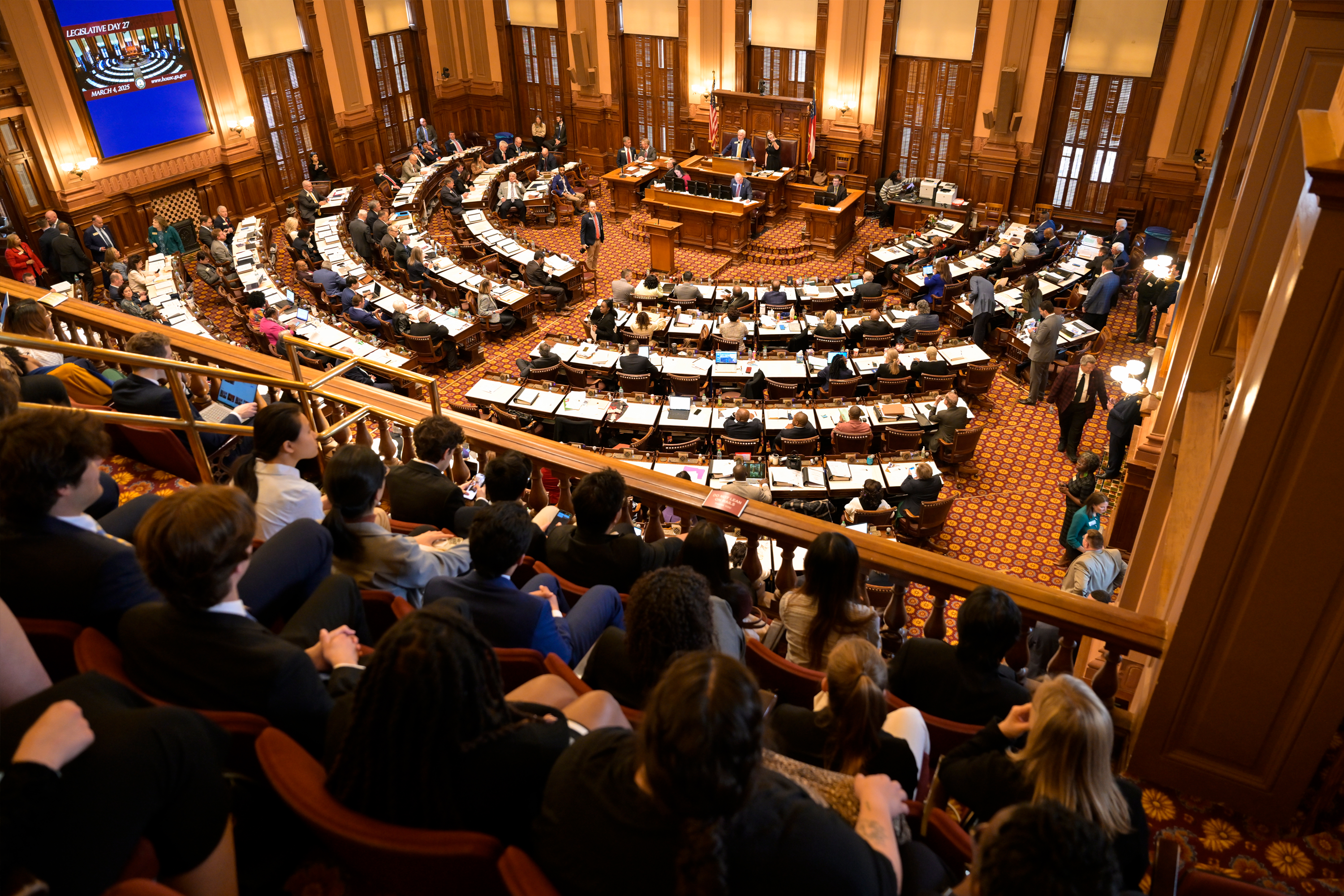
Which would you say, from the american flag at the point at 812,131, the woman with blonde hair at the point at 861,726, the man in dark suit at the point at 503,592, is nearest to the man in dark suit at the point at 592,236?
the american flag at the point at 812,131

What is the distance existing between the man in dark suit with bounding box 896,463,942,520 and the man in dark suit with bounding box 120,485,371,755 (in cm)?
697

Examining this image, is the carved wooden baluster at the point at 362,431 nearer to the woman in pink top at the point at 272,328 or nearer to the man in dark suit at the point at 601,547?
the man in dark suit at the point at 601,547

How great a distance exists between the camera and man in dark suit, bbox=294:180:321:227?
16.2m

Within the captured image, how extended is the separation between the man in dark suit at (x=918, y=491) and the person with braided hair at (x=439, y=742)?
6936 millimetres

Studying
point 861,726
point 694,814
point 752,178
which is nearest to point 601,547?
point 861,726

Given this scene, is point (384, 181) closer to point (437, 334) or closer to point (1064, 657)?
point (437, 334)

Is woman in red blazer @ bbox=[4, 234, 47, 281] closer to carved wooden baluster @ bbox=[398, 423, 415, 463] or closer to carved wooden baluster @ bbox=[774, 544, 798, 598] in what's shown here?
carved wooden baluster @ bbox=[398, 423, 415, 463]

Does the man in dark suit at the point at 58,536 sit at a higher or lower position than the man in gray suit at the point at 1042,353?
higher

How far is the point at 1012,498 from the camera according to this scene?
31.0 feet

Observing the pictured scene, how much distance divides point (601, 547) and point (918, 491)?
5.58m

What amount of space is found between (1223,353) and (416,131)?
1910 cm

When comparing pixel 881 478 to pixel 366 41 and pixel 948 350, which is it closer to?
pixel 948 350

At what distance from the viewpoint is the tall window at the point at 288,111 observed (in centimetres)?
1664

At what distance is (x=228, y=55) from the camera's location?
15586 millimetres
